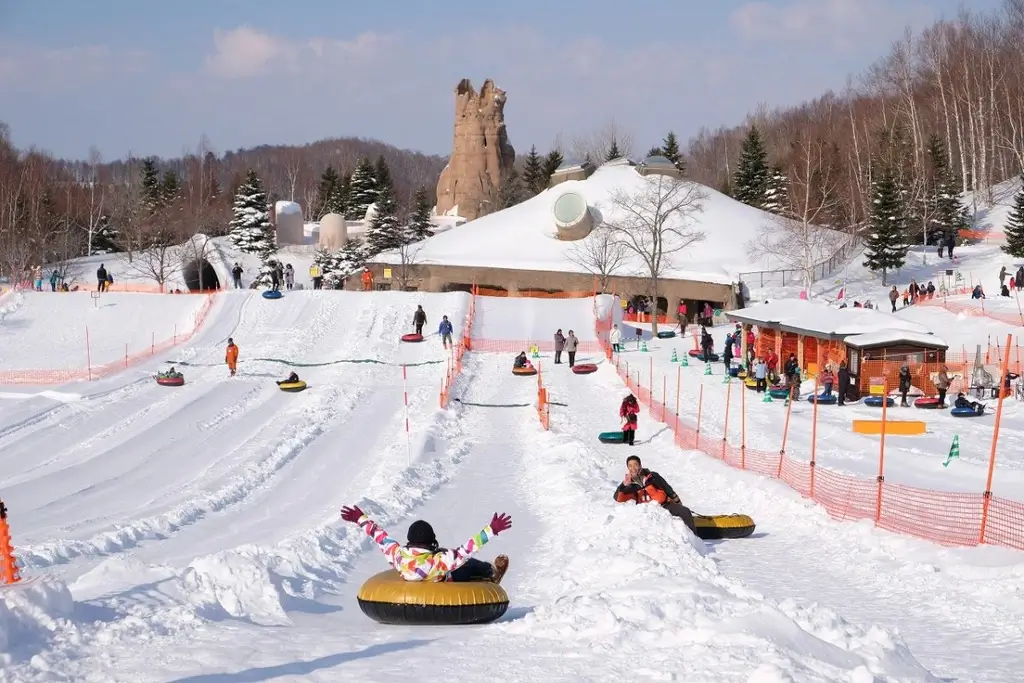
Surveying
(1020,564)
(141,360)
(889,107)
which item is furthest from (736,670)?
(889,107)

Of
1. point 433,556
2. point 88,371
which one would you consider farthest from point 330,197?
point 433,556

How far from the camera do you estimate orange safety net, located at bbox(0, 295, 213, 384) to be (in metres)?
32.7

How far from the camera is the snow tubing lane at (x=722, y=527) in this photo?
1391 centimetres

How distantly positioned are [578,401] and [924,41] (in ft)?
209

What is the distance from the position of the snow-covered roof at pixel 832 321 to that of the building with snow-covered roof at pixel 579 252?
18.6 metres

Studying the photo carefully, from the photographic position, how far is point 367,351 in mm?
38344

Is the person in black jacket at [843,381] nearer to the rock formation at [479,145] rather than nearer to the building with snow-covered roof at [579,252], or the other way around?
the building with snow-covered roof at [579,252]

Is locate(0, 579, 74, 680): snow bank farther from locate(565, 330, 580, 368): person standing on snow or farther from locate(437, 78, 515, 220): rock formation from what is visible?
locate(437, 78, 515, 220): rock formation

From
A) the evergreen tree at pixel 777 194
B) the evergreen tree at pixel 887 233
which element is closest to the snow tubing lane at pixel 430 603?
the evergreen tree at pixel 887 233

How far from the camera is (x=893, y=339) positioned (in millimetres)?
29297

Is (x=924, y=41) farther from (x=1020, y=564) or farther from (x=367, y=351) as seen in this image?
(x=1020, y=564)

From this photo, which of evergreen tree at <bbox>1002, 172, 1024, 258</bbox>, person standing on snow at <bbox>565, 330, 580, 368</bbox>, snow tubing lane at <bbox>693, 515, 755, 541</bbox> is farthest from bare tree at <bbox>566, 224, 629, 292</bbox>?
snow tubing lane at <bbox>693, 515, 755, 541</bbox>

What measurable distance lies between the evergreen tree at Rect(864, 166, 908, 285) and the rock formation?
4239 centimetres

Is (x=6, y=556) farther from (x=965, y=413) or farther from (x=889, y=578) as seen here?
(x=965, y=413)
